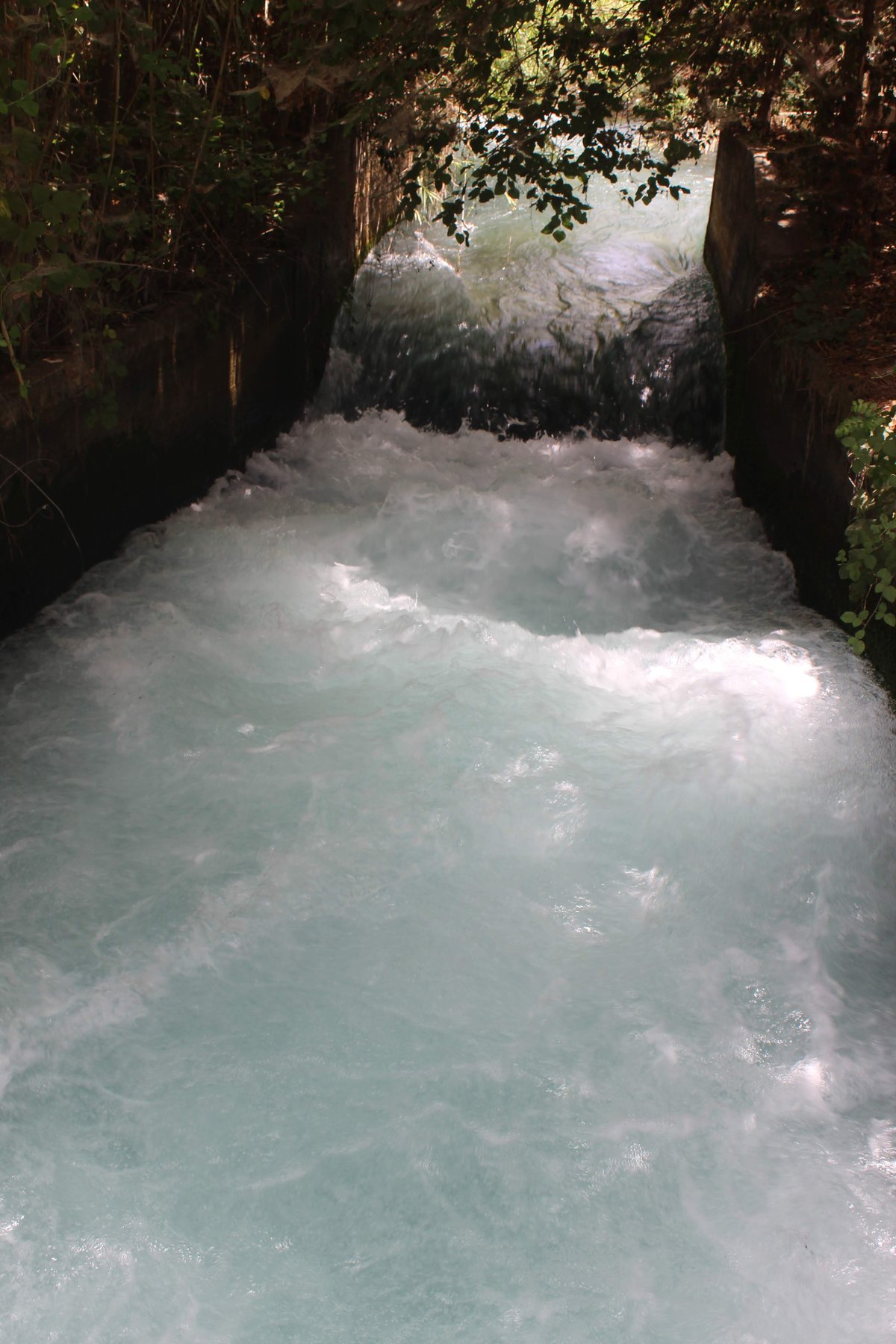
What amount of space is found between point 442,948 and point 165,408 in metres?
3.17

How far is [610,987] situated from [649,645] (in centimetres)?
180

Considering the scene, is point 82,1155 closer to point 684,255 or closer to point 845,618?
point 845,618

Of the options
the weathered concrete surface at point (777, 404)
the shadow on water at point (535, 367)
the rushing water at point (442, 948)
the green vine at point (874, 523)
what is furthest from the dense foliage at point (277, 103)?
the green vine at point (874, 523)

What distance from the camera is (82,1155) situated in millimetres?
2584

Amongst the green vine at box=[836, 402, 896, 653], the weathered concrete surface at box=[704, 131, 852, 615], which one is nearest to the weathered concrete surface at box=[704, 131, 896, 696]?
the weathered concrete surface at box=[704, 131, 852, 615]

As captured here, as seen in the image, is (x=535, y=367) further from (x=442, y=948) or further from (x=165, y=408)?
(x=442, y=948)

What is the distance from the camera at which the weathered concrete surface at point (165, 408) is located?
4.41 meters

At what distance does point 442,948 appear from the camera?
3143 mm

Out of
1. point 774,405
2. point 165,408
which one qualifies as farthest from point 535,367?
point 165,408

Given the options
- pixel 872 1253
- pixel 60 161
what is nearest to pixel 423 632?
pixel 60 161

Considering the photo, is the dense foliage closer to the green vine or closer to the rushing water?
the rushing water

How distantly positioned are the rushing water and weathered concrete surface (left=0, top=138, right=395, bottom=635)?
0.67 feet

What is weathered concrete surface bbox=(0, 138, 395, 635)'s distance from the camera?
14.5 feet

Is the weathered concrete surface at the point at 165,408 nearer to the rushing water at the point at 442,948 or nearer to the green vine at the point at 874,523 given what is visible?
the rushing water at the point at 442,948
